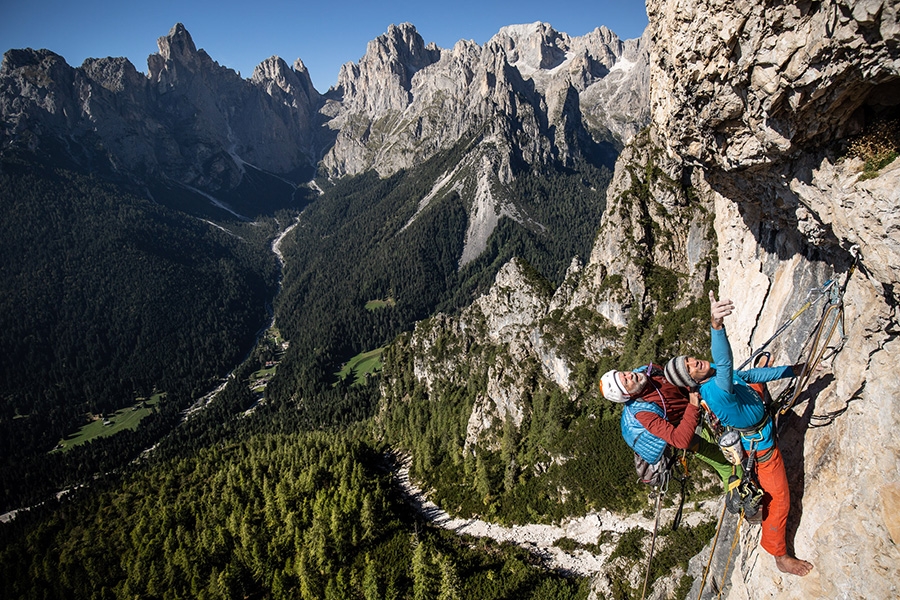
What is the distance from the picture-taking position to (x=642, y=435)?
1247 cm

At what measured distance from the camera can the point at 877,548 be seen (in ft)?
30.3

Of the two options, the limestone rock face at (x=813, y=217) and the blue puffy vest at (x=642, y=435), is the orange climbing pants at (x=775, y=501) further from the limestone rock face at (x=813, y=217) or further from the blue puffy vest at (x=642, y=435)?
the blue puffy vest at (x=642, y=435)

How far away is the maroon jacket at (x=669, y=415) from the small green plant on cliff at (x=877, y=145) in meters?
6.31

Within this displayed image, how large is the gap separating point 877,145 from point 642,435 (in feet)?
27.6

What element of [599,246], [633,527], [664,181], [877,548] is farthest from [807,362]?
[599,246]

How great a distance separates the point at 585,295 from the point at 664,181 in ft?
70.8

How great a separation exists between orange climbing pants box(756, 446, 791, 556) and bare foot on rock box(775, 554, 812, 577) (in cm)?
14

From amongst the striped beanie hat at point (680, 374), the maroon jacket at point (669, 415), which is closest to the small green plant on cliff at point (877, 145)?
the striped beanie hat at point (680, 374)

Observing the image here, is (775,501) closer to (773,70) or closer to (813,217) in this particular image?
(813,217)

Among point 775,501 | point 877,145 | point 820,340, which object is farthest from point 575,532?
point 877,145

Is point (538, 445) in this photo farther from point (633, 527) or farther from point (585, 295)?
point (585, 295)

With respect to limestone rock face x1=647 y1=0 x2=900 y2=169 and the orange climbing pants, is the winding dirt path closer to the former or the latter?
the orange climbing pants

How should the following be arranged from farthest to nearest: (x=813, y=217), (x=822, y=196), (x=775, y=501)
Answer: (x=813, y=217), (x=775, y=501), (x=822, y=196)

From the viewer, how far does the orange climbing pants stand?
1109cm
